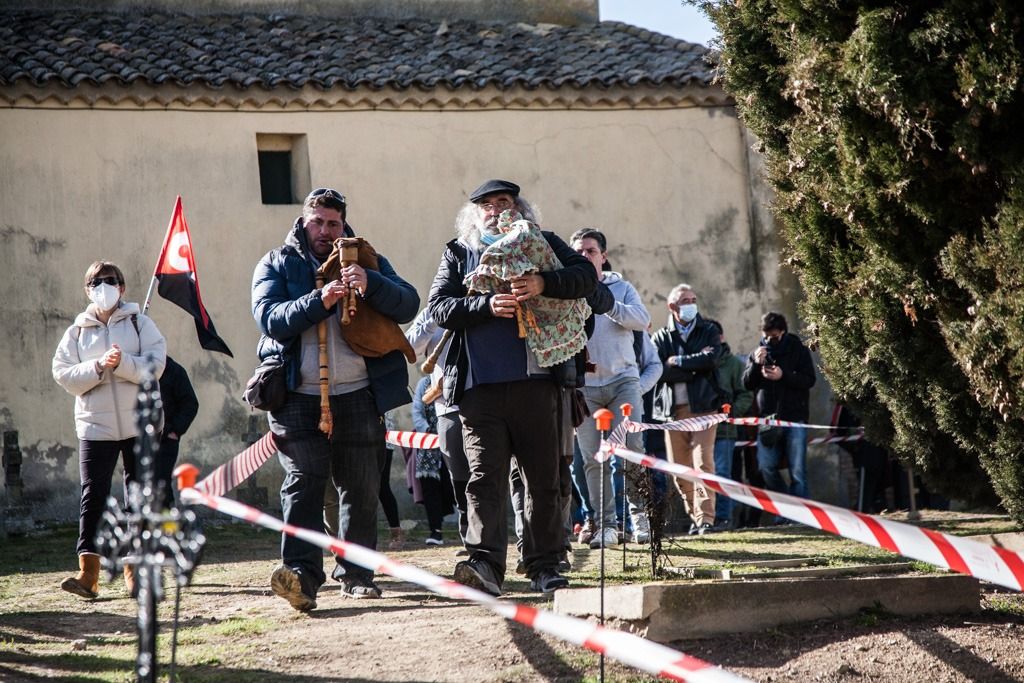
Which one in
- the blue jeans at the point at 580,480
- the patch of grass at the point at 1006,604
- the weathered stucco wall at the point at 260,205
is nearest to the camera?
the patch of grass at the point at 1006,604

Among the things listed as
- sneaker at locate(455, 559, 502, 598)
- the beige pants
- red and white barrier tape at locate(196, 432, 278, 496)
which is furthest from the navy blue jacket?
the beige pants

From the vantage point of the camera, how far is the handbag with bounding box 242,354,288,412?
7023 millimetres

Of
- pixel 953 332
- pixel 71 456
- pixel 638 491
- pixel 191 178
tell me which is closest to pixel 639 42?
pixel 191 178

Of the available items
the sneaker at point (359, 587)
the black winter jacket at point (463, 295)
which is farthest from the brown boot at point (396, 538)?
the black winter jacket at point (463, 295)

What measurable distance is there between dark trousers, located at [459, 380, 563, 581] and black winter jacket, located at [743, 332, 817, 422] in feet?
22.0

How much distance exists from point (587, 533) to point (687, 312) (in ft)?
8.73

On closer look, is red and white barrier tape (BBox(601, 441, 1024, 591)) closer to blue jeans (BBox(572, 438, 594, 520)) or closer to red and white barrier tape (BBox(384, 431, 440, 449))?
red and white barrier tape (BBox(384, 431, 440, 449))

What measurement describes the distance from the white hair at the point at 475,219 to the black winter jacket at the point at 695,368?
201 inches

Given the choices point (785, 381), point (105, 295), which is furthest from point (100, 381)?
point (785, 381)

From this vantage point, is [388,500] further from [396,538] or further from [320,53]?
[320,53]

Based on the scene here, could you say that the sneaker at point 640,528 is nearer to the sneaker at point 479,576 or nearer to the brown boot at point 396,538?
the brown boot at point 396,538

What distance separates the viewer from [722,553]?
959 cm

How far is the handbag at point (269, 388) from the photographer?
7.02m

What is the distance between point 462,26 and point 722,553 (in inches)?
435
